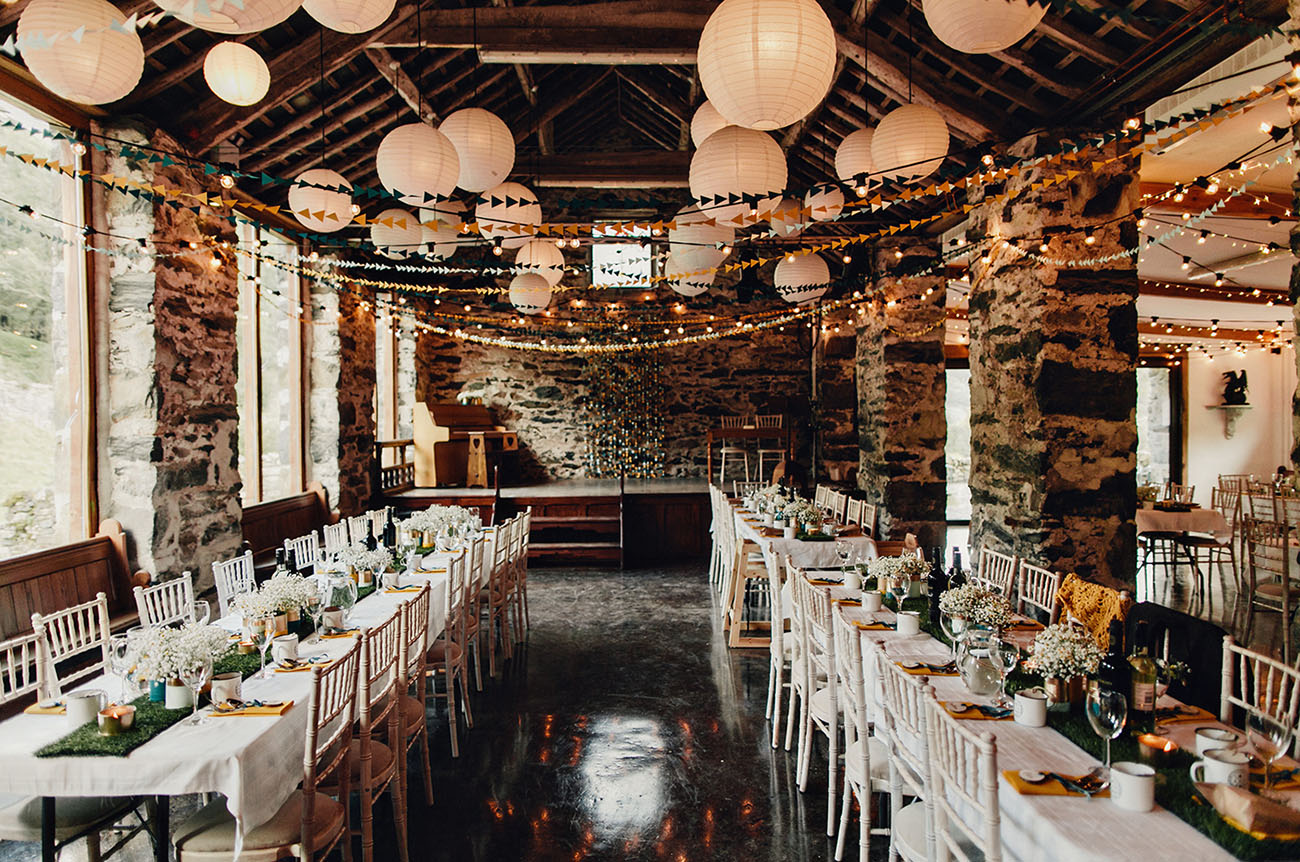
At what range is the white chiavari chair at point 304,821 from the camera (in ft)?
7.72

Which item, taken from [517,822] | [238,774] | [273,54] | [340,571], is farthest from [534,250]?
[238,774]

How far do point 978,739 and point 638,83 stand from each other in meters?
8.51

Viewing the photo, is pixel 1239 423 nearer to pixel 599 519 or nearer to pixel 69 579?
pixel 599 519

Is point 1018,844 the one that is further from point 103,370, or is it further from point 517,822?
point 103,370

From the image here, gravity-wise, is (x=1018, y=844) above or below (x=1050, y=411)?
below

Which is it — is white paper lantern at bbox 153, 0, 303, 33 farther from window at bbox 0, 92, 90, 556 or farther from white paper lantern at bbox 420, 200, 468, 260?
white paper lantern at bbox 420, 200, 468, 260

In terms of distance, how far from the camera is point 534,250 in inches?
257

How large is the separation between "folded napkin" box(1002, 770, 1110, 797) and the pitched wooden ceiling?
314 cm

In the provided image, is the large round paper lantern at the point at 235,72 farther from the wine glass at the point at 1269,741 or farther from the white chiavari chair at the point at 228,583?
the wine glass at the point at 1269,741

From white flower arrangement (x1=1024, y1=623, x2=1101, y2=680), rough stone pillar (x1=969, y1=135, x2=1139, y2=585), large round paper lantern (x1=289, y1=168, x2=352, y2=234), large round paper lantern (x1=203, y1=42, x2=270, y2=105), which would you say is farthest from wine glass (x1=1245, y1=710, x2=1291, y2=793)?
large round paper lantern (x1=289, y1=168, x2=352, y2=234)

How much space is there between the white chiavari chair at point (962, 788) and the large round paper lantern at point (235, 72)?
3.73 metres

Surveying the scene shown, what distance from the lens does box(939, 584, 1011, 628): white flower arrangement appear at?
9.81 ft

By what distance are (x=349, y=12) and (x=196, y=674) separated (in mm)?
2270

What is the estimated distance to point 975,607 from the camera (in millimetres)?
3014
